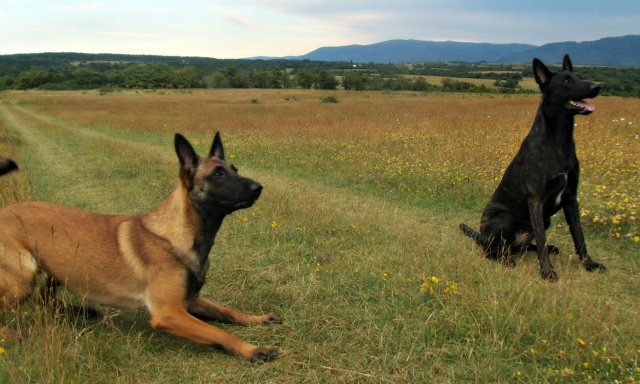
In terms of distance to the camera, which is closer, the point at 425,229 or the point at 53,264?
the point at 53,264

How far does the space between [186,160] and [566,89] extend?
3970mm

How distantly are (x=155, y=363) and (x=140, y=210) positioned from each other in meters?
4.54

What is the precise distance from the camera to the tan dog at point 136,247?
3.32 m

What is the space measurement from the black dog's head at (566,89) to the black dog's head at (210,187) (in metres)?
3.40

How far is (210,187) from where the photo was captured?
3.40m

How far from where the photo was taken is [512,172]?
520cm

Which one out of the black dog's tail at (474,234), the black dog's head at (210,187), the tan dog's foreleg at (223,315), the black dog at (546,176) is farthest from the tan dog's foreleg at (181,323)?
the black dog's tail at (474,234)

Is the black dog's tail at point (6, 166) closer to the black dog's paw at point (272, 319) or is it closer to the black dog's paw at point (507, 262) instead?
the black dog's paw at point (272, 319)

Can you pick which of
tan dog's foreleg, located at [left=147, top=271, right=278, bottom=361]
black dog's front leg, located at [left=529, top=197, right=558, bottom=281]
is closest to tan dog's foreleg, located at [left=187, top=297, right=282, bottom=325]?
tan dog's foreleg, located at [left=147, top=271, right=278, bottom=361]

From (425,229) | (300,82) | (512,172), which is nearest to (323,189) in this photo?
(425,229)

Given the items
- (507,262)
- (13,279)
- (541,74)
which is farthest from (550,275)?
(13,279)

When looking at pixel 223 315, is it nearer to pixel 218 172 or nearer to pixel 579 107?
pixel 218 172

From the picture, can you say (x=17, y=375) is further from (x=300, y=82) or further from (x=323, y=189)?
(x=300, y=82)

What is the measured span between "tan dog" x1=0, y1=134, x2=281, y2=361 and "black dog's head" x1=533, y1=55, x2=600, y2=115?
11.2 ft
